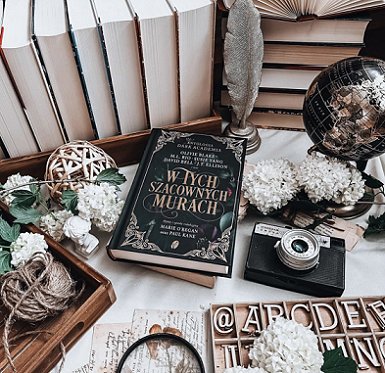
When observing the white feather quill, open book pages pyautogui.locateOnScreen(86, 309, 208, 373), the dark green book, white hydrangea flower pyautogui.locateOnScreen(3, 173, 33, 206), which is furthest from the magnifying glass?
the white feather quill

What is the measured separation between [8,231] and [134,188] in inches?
8.1

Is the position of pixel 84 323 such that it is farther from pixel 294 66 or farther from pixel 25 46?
pixel 294 66

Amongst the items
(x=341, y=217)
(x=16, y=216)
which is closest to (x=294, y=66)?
(x=341, y=217)

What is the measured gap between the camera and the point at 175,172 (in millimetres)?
832

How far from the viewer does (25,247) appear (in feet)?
2.40

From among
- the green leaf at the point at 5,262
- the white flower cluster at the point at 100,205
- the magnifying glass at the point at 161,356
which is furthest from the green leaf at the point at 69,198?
the magnifying glass at the point at 161,356

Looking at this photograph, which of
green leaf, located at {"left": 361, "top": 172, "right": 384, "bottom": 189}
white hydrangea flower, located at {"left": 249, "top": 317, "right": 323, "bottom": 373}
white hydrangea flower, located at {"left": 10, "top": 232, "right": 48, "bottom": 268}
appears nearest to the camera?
white hydrangea flower, located at {"left": 249, "top": 317, "right": 323, "bottom": 373}

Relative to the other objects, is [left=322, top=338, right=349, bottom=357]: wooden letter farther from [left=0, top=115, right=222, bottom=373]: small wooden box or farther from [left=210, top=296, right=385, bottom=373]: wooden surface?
[left=0, top=115, right=222, bottom=373]: small wooden box

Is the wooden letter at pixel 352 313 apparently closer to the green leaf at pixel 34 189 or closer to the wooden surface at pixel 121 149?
the wooden surface at pixel 121 149

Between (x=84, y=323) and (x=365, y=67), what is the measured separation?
560mm

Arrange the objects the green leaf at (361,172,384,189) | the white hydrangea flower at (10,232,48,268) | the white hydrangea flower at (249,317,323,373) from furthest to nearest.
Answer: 1. the green leaf at (361,172,384,189)
2. the white hydrangea flower at (10,232,48,268)
3. the white hydrangea flower at (249,317,323,373)

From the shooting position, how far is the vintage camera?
73 centimetres

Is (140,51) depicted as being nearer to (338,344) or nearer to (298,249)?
(298,249)

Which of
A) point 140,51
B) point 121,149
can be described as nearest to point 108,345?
point 121,149
